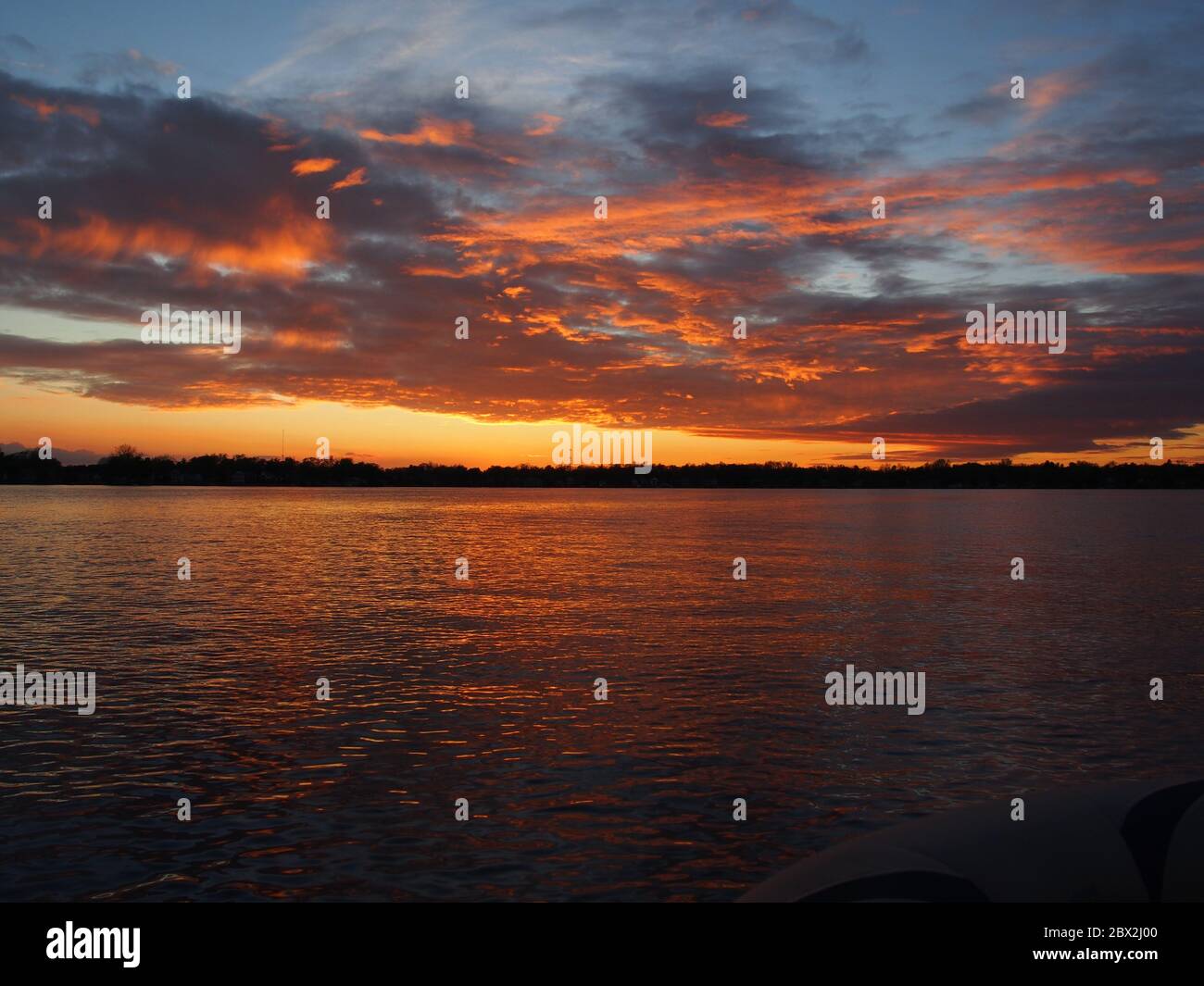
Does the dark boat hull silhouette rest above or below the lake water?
above

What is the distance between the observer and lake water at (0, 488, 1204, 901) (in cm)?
1042

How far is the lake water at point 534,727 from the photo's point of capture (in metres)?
10.4

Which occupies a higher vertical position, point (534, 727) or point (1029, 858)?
point (1029, 858)

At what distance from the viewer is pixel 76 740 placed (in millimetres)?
15297

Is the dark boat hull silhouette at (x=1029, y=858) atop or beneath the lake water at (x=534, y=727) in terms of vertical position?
atop

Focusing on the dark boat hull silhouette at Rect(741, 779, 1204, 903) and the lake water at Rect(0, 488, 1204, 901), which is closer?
the dark boat hull silhouette at Rect(741, 779, 1204, 903)

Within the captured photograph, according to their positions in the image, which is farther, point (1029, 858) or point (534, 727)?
point (534, 727)

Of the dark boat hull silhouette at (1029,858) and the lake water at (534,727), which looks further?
the lake water at (534,727)

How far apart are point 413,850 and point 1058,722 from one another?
1211 centimetres

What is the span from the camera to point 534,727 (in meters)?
16.4
